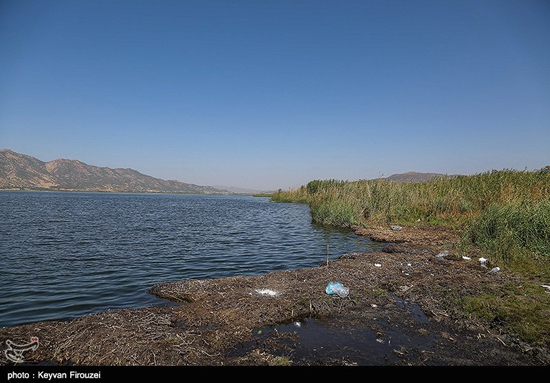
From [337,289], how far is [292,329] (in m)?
2.53

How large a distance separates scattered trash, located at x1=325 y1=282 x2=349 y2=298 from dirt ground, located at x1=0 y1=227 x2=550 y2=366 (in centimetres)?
16

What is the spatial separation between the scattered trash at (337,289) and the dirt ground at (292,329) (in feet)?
0.54

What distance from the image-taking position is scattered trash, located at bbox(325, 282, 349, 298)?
8.09 meters

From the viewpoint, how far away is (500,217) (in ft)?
41.6

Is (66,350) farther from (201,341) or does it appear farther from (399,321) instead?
→ (399,321)

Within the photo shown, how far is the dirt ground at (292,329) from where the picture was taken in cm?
487

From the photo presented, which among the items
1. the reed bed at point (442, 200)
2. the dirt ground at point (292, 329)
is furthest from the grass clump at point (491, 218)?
the dirt ground at point (292, 329)

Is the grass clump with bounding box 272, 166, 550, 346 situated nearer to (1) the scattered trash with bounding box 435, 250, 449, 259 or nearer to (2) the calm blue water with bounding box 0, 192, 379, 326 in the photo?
(1) the scattered trash with bounding box 435, 250, 449, 259

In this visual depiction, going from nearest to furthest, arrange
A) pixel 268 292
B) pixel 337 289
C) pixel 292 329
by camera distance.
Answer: pixel 292 329 < pixel 337 289 < pixel 268 292

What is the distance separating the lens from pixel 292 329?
619cm

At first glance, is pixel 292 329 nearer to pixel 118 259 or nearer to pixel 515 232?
pixel 118 259

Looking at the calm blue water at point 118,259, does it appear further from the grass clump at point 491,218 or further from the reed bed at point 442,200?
the grass clump at point 491,218

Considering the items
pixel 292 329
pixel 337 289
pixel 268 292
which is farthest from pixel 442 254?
pixel 292 329

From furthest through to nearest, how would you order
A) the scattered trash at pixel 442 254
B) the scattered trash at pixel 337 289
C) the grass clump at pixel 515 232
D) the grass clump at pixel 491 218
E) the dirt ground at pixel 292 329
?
1. the scattered trash at pixel 442 254
2. the grass clump at pixel 515 232
3. the scattered trash at pixel 337 289
4. the grass clump at pixel 491 218
5. the dirt ground at pixel 292 329
